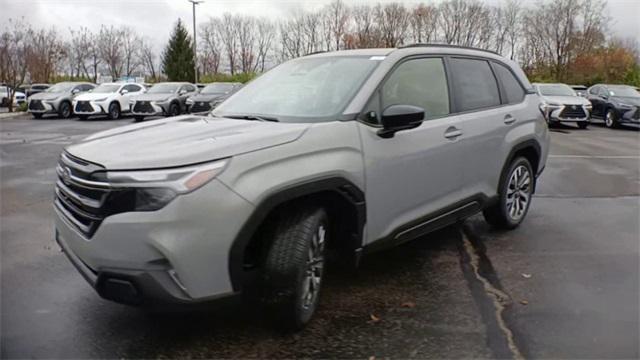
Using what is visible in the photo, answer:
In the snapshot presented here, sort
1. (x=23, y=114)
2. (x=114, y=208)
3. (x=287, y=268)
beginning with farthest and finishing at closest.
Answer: (x=23, y=114) → (x=287, y=268) → (x=114, y=208)

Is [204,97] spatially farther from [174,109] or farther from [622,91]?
[622,91]

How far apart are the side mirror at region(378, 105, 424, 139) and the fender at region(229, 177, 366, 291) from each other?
489 millimetres

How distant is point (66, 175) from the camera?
3.21 meters

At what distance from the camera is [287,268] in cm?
305

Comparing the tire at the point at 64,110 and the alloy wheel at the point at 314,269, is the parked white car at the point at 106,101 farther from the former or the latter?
the alloy wheel at the point at 314,269

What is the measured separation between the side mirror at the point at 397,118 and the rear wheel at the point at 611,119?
18661mm

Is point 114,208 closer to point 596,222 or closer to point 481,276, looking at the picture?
point 481,276

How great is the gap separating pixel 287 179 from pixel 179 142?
0.66 m

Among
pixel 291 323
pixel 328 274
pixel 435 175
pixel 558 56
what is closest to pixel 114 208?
pixel 291 323

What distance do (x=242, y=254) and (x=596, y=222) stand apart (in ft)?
15.5

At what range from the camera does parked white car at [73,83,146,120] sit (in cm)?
2200

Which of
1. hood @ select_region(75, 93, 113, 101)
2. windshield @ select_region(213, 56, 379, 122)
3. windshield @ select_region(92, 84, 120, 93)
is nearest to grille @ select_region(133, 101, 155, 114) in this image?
hood @ select_region(75, 93, 113, 101)

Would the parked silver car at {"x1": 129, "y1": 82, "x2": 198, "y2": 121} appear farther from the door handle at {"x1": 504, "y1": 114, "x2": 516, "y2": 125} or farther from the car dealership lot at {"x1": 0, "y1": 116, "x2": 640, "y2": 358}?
the door handle at {"x1": 504, "y1": 114, "x2": 516, "y2": 125}

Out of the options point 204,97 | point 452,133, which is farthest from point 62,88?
point 452,133
